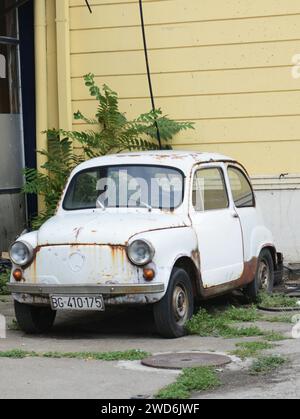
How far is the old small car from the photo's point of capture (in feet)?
27.9

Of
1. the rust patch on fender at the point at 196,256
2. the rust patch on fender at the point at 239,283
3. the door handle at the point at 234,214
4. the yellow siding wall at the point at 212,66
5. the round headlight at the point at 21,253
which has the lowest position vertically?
the rust patch on fender at the point at 239,283

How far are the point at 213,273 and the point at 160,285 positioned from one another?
1085 millimetres

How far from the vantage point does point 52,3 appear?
44.4 ft

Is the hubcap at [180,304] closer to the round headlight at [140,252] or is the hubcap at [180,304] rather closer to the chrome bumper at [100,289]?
the chrome bumper at [100,289]

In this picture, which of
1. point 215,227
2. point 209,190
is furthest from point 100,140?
point 215,227

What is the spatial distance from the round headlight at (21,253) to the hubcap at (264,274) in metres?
2.97

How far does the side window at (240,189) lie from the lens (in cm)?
1045

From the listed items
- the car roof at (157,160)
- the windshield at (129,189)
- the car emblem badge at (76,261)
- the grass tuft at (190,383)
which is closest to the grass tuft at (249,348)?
the grass tuft at (190,383)

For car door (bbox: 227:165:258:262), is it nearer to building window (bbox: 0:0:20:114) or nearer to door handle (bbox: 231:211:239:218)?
door handle (bbox: 231:211:239:218)

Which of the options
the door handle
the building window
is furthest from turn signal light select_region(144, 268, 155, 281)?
the building window

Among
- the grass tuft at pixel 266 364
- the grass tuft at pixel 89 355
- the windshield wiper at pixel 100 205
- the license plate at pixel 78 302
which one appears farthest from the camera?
the windshield wiper at pixel 100 205

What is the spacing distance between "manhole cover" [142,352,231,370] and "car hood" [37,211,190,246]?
117 centimetres
